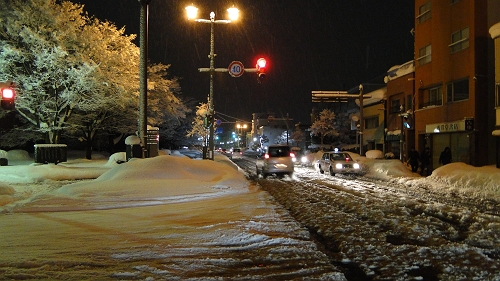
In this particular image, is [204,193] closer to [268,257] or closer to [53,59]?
[268,257]

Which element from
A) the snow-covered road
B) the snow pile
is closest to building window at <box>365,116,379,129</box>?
the snow pile

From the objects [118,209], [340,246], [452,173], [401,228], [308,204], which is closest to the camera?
[340,246]

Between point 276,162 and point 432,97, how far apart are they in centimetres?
1397

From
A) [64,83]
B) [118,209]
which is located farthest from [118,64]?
[118,209]

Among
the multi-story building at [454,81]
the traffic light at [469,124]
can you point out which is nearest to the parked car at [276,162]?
the traffic light at [469,124]

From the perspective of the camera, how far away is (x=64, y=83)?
1035 inches

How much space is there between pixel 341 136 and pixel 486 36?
4091 cm

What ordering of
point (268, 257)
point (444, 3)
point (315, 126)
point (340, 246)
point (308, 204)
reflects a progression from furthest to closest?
1. point (315, 126)
2. point (444, 3)
3. point (308, 204)
4. point (340, 246)
5. point (268, 257)

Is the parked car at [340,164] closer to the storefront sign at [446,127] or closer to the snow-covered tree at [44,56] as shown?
the storefront sign at [446,127]

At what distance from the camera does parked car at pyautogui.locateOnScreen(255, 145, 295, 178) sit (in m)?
23.7

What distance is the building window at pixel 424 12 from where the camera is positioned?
99.6 feet

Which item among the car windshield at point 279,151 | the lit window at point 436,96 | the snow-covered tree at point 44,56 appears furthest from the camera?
the lit window at point 436,96

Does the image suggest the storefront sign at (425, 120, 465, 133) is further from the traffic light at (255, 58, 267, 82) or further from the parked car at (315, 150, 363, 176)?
the traffic light at (255, 58, 267, 82)

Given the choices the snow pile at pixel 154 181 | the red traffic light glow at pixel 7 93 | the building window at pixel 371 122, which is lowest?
the snow pile at pixel 154 181
